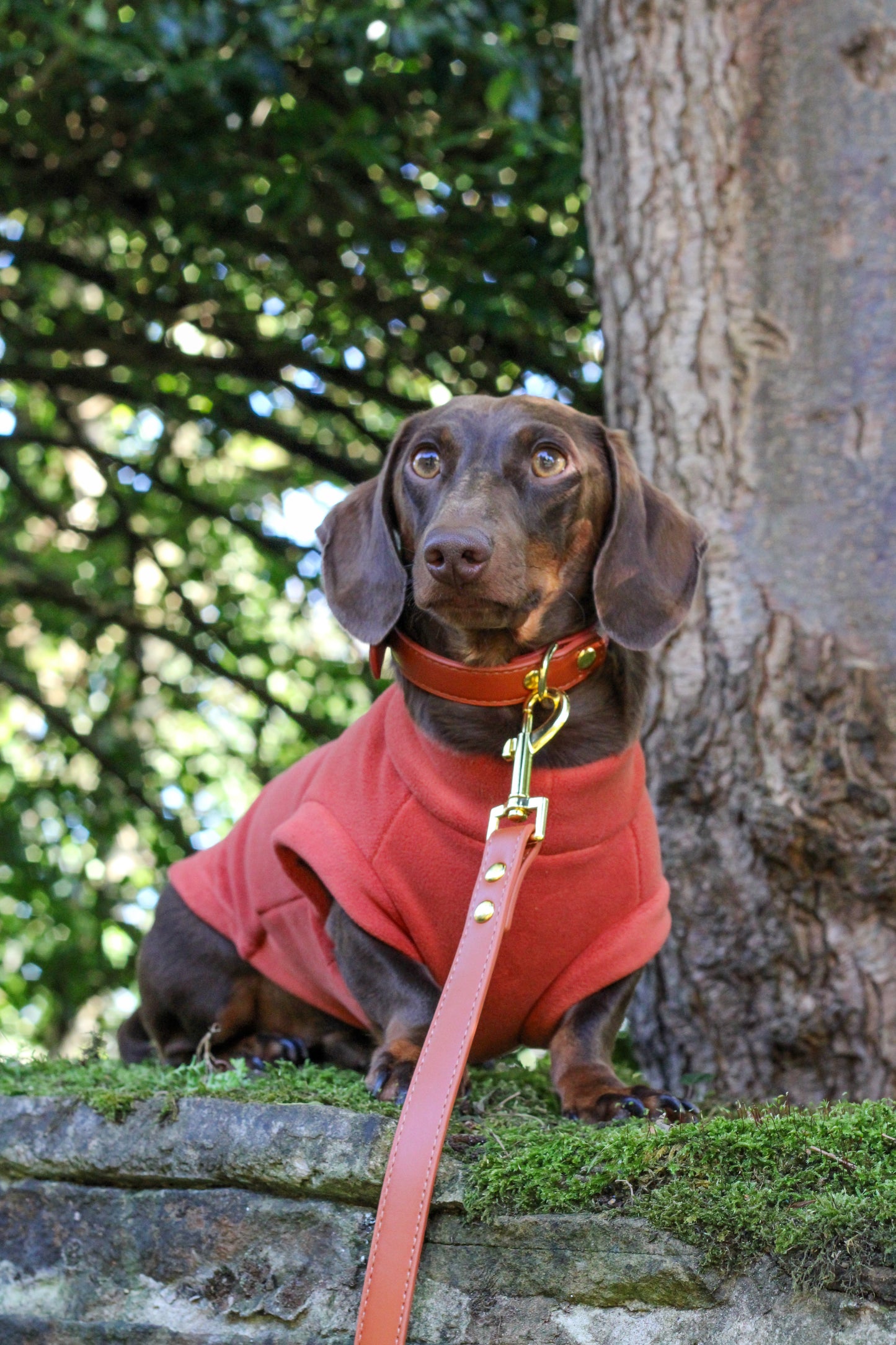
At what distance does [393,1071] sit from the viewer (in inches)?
99.5

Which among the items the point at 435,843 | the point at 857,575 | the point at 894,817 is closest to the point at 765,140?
the point at 857,575

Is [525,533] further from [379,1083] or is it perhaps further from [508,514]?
[379,1083]

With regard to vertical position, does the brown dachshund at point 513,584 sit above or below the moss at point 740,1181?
above

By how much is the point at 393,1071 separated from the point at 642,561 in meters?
1.07

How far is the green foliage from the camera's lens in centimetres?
460

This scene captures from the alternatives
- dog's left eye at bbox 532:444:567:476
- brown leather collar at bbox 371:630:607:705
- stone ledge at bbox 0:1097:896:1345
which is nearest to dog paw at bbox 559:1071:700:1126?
stone ledge at bbox 0:1097:896:1345

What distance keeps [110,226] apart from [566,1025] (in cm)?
436

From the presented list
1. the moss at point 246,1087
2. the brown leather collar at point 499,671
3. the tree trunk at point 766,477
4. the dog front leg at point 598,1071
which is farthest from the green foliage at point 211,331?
the dog front leg at point 598,1071

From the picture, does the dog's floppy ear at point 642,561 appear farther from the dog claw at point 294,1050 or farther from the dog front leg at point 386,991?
the dog claw at point 294,1050

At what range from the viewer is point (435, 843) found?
101 inches

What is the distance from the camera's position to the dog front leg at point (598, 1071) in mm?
2400

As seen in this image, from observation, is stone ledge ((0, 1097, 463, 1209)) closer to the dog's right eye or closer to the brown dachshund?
the brown dachshund

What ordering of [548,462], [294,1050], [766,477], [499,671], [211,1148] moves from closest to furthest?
[211,1148] < [499,671] < [548,462] < [294,1050] < [766,477]

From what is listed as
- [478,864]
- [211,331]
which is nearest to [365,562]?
[478,864]
